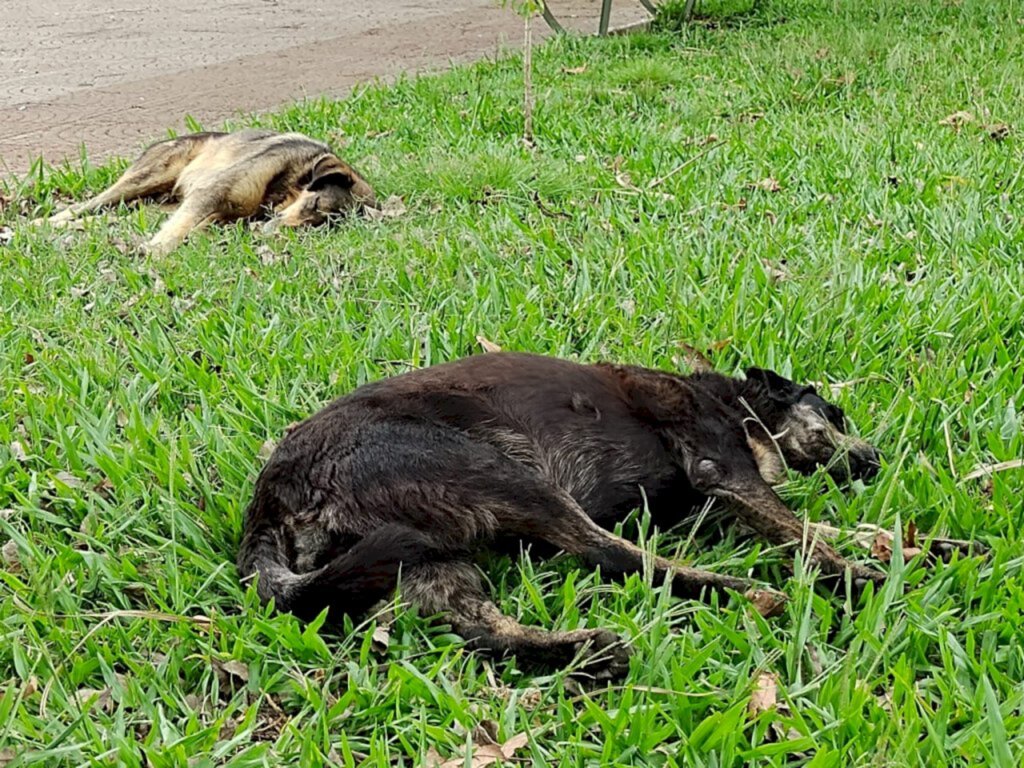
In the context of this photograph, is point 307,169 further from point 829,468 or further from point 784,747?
point 784,747

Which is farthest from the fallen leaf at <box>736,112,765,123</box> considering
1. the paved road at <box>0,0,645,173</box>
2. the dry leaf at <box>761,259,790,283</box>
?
the dry leaf at <box>761,259,790,283</box>

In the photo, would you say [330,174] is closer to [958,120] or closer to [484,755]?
[958,120]

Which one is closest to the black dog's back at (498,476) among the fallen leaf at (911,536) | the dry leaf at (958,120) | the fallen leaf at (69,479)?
the fallen leaf at (911,536)

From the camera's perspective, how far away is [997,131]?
7.17 meters

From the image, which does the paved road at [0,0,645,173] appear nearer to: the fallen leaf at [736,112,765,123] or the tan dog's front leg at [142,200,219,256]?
the fallen leaf at [736,112,765,123]

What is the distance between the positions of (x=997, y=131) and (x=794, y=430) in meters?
4.72

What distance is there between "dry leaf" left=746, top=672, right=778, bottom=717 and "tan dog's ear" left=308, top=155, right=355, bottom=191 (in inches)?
195

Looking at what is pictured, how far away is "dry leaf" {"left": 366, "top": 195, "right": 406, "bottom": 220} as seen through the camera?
21.6ft

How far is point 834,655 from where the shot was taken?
2.63 meters

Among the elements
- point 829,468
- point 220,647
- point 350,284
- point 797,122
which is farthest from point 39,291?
point 797,122

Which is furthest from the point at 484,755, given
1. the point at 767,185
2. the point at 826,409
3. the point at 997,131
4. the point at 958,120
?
the point at 958,120

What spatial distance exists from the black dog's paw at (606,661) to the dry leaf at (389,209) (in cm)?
445

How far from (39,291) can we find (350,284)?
1.63m

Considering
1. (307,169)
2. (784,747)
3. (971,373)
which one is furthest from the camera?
(307,169)
